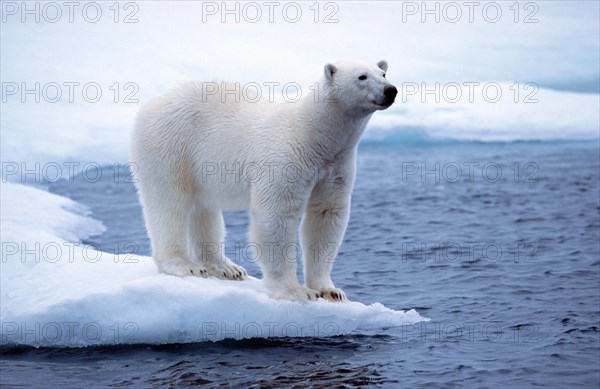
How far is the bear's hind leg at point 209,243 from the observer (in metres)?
7.32

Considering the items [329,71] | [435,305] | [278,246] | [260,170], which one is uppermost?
[329,71]

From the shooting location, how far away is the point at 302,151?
6.46m

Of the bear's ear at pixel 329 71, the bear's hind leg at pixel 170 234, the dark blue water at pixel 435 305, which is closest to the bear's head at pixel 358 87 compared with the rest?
the bear's ear at pixel 329 71

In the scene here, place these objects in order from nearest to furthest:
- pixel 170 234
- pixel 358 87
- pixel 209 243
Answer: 1. pixel 358 87
2. pixel 170 234
3. pixel 209 243

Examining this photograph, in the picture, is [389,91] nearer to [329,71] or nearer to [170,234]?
[329,71]

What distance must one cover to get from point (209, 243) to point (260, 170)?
1178 mm

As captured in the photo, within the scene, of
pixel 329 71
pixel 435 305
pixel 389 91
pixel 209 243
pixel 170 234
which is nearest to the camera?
pixel 389 91

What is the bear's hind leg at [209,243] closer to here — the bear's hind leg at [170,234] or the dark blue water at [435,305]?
the bear's hind leg at [170,234]

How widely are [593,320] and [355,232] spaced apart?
247 inches

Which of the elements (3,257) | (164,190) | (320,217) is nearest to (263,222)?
(320,217)

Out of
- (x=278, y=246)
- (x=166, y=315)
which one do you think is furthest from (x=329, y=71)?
(x=166, y=315)

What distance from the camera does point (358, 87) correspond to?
20.6 ft

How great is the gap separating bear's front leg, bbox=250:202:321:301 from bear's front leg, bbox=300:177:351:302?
0.64 ft

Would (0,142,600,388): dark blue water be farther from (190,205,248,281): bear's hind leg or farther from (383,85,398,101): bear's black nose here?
(383,85,398,101): bear's black nose
